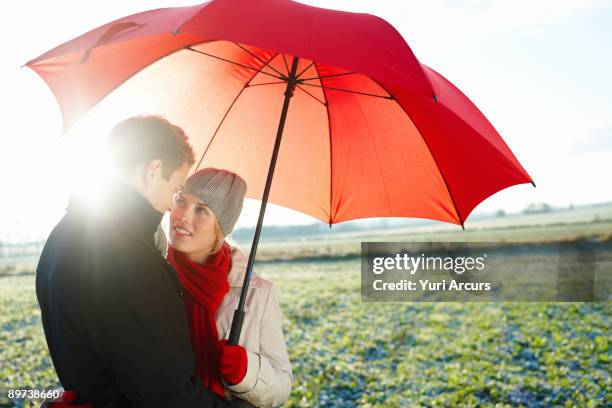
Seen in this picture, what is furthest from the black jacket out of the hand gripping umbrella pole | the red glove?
the hand gripping umbrella pole

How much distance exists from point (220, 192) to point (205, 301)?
0.49 m

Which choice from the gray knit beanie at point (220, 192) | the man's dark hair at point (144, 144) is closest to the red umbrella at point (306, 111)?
the gray knit beanie at point (220, 192)

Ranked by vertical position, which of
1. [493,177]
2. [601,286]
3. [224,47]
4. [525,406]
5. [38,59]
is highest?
[224,47]

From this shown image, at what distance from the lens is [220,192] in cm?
237

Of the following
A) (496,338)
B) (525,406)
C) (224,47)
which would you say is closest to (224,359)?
(224,47)

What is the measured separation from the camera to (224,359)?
1.96 m

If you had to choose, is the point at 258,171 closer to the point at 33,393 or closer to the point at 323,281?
the point at 33,393

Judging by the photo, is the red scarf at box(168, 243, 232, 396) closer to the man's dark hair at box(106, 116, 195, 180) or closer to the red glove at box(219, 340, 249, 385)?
the red glove at box(219, 340, 249, 385)

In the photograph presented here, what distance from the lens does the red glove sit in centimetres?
196

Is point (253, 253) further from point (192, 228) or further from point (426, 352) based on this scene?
point (426, 352)

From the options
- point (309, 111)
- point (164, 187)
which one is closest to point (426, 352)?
point (309, 111)

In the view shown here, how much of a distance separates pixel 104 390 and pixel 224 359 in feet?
1.62

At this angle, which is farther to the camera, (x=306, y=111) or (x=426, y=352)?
(x=426, y=352)

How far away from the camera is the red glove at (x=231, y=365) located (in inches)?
77.1
